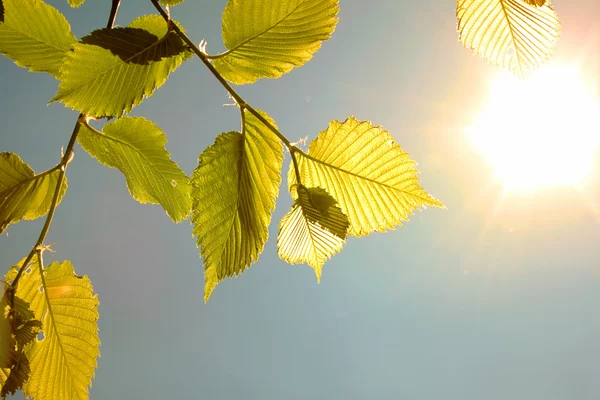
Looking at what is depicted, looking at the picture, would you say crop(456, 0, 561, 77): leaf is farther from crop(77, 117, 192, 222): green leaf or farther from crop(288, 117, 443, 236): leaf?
crop(77, 117, 192, 222): green leaf

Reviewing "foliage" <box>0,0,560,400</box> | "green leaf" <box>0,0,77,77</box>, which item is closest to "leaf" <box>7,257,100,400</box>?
"foliage" <box>0,0,560,400</box>

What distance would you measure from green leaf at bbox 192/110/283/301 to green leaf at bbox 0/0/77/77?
0.14 m

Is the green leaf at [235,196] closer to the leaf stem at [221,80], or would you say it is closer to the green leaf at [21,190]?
the leaf stem at [221,80]

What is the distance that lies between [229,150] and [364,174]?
9 cm

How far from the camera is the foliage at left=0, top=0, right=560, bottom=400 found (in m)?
0.26

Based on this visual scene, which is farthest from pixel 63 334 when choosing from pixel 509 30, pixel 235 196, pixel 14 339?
pixel 509 30

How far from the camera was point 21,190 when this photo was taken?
0.35 m

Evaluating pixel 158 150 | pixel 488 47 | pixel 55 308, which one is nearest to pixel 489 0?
pixel 488 47

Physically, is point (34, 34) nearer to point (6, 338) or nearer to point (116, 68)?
point (116, 68)

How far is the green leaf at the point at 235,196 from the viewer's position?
0.27m

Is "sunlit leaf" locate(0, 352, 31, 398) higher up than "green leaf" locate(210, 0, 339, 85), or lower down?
lower down

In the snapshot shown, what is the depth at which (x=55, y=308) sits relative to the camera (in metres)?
0.38

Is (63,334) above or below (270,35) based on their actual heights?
below

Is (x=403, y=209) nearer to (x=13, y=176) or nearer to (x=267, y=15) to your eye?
(x=267, y=15)
